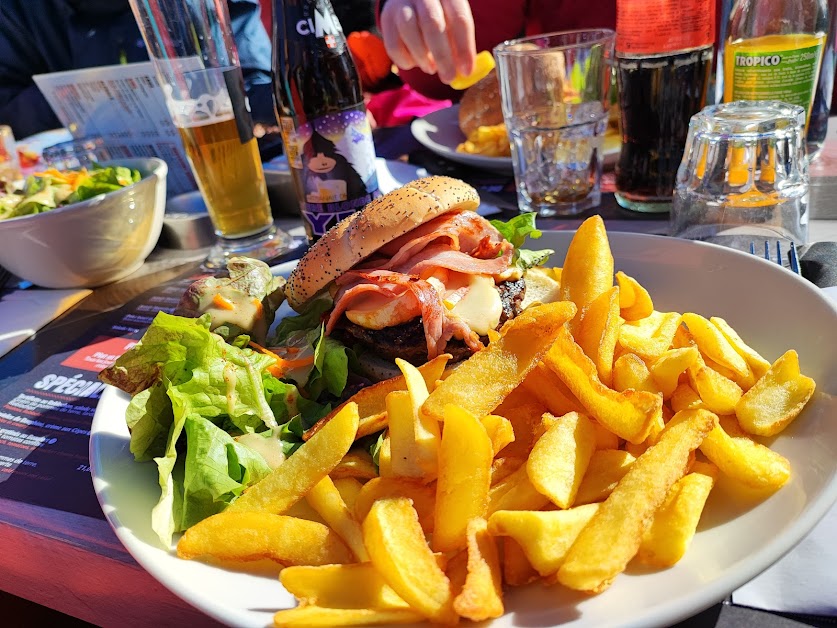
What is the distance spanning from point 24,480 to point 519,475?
3.64 feet

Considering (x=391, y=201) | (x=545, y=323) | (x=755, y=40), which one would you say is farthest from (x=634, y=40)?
Result: (x=545, y=323)

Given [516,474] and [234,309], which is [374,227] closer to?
[234,309]

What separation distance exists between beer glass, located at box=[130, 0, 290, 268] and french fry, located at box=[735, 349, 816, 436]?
1.82 metres

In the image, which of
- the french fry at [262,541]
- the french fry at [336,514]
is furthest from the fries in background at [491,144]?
the french fry at [262,541]

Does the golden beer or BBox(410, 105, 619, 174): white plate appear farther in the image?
BBox(410, 105, 619, 174): white plate

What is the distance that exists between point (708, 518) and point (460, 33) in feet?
7.18

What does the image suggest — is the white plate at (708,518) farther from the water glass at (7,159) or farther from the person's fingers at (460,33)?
the water glass at (7,159)

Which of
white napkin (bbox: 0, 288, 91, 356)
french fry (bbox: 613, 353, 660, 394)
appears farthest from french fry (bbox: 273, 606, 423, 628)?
white napkin (bbox: 0, 288, 91, 356)

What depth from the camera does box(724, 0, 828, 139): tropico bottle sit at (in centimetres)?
194

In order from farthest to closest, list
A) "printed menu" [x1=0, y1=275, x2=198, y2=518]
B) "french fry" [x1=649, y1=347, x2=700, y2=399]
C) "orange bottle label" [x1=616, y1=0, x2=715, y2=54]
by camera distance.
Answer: "orange bottle label" [x1=616, y1=0, x2=715, y2=54] < "printed menu" [x1=0, y1=275, x2=198, y2=518] < "french fry" [x1=649, y1=347, x2=700, y2=399]

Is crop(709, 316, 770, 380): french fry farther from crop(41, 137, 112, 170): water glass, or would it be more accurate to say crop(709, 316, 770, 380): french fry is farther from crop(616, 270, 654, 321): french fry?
crop(41, 137, 112, 170): water glass

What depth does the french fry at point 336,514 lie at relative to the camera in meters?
0.98

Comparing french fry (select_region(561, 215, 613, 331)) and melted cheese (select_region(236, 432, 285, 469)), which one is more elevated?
french fry (select_region(561, 215, 613, 331))

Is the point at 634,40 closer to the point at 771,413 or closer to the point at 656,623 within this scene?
the point at 771,413
